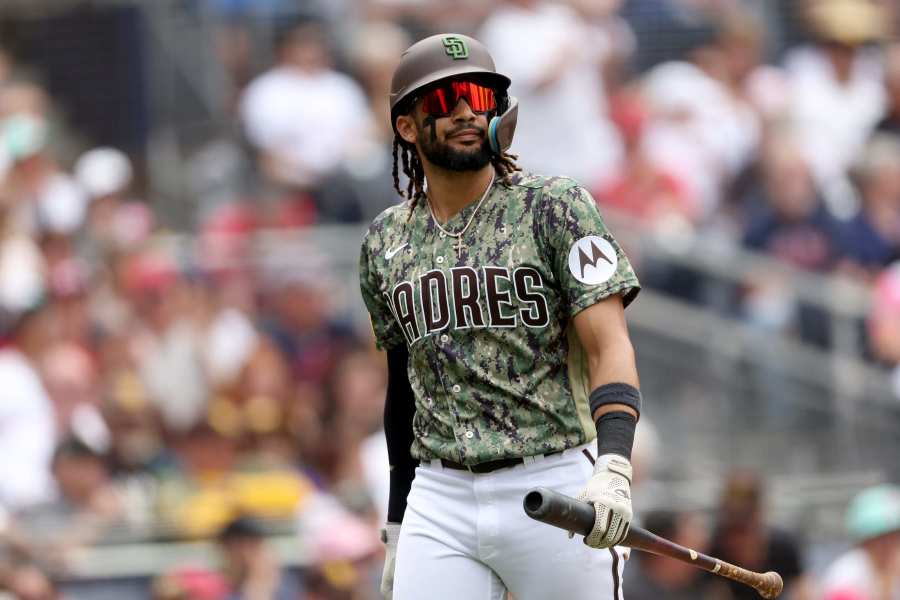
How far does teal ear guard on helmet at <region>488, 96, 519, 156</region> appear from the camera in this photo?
454 cm

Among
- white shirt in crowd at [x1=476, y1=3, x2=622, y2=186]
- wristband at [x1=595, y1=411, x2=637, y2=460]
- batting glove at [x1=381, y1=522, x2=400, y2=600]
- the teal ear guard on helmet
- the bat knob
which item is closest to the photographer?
wristband at [x1=595, y1=411, x2=637, y2=460]

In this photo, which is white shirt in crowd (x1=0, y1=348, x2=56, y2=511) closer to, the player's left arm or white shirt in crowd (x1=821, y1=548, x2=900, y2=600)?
white shirt in crowd (x1=821, y1=548, x2=900, y2=600)

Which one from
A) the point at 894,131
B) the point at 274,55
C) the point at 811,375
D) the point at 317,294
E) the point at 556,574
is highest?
the point at 274,55

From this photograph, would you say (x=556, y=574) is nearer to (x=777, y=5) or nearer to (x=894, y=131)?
(x=894, y=131)

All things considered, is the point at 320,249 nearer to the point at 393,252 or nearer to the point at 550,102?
the point at 550,102

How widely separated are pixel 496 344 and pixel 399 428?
0.55 m

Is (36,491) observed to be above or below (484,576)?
above

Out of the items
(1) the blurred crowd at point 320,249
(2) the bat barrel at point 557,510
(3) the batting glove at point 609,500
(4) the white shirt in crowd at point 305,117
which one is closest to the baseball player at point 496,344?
(3) the batting glove at point 609,500

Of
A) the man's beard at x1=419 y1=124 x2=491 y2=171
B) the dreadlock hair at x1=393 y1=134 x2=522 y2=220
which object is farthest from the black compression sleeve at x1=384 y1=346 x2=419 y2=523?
the man's beard at x1=419 y1=124 x2=491 y2=171

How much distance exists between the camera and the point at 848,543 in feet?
29.6

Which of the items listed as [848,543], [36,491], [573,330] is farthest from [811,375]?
[573,330]

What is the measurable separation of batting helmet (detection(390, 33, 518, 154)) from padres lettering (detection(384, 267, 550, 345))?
13.5 inches

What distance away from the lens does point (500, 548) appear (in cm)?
452

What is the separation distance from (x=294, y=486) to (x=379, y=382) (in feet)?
2.52
